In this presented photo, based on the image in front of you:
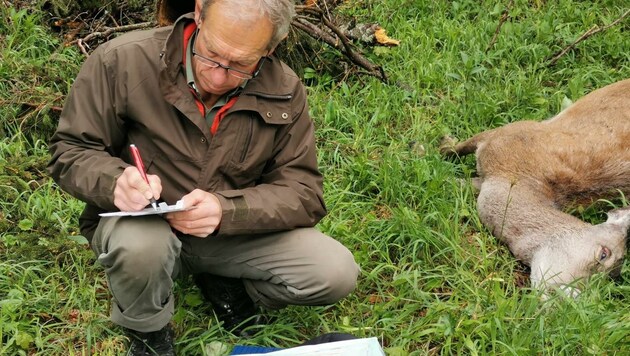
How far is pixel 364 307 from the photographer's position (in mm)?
4133

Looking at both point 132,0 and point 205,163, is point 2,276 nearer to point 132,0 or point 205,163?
point 205,163

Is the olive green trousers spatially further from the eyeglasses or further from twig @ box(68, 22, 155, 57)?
twig @ box(68, 22, 155, 57)

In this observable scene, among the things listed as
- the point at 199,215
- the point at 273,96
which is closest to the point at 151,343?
the point at 199,215

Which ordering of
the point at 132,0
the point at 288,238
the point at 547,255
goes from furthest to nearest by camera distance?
the point at 132,0, the point at 547,255, the point at 288,238

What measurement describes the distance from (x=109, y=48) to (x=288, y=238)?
4.00 feet

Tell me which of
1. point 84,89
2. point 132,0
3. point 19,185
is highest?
point 84,89

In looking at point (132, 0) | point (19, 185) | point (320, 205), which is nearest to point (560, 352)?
point (320, 205)

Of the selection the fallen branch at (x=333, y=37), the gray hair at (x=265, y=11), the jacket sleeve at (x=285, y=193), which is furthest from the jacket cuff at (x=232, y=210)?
the fallen branch at (x=333, y=37)

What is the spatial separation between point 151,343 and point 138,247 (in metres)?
0.58

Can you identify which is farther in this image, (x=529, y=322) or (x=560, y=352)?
(x=529, y=322)

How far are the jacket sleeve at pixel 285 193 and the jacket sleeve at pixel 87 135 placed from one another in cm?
54

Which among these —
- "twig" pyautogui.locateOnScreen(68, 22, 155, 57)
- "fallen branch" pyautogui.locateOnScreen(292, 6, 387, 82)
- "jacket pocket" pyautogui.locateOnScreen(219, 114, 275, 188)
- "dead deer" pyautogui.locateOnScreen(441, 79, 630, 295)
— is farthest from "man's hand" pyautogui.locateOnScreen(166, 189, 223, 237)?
"fallen branch" pyautogui.locateOnScreen(292, 6, 387, 82)

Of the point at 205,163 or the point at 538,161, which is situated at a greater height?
the point at 205,163

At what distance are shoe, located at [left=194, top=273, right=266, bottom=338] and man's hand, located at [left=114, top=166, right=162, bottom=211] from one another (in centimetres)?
90
